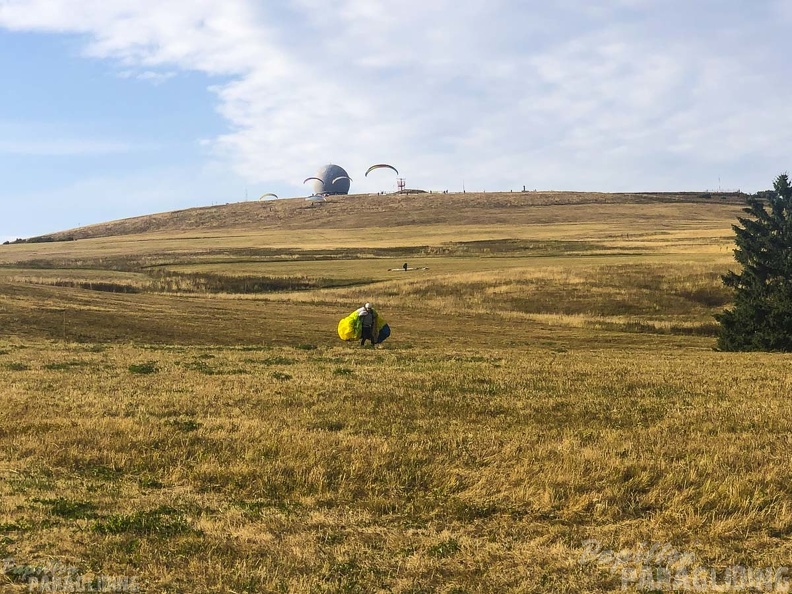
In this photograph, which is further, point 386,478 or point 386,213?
point 386,213

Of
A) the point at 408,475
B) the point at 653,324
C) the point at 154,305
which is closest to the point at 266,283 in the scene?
the point at 154,305

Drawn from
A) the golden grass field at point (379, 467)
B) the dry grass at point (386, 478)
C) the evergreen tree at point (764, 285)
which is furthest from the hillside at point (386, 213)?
the dry grass at point (386, 478)

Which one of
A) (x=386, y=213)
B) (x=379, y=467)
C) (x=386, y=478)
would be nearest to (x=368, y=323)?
(x=379, y=467)

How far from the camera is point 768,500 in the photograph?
8.52 meters

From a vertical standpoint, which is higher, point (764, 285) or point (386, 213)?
point (386, 213)

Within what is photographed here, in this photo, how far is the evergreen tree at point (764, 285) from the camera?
34.1m

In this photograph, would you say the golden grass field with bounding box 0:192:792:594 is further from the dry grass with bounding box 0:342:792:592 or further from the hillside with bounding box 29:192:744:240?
the hillside with bounding box 29:192:744:240

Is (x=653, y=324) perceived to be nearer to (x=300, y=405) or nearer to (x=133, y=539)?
(x=300, y=405)

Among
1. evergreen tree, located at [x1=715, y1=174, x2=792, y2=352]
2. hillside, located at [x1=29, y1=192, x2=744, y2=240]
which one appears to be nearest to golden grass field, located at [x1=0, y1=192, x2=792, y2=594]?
evergreen tree, located at [x1=715, y1=174, x2=792, y2=352]

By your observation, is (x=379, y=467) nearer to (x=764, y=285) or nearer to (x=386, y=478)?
(x=386, y=478)

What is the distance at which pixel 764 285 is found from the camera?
39.1 metres

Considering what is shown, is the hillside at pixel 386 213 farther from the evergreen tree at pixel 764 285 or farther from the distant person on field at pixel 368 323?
the distant person on field at pixel 368 323

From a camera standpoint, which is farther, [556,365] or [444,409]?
[556,365]

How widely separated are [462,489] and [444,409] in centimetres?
474
